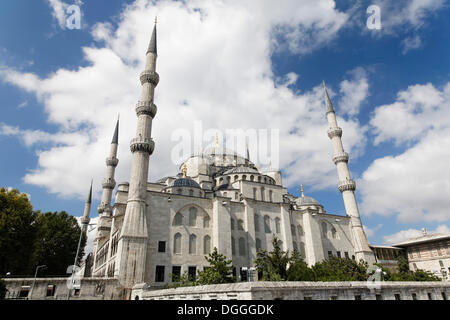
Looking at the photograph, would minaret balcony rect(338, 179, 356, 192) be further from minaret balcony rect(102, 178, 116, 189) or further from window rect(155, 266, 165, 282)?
minaret balcony rect(102, 178, 116, 189)

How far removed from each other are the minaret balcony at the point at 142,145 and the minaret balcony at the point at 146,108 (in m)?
2.73

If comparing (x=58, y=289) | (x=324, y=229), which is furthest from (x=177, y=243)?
(x=324, y=229)

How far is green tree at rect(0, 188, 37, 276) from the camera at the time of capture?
67.2ft

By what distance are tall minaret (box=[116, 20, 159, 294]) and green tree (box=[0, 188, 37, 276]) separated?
7775 mm

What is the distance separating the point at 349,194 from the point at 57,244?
33470 millimetres

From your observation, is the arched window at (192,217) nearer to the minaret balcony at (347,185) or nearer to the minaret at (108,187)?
the minaret at (108,187)

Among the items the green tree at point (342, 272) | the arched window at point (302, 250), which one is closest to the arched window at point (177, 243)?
the green tree at point (342, 272)

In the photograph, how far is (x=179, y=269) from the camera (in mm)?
22516

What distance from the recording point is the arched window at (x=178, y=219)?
24.0 m

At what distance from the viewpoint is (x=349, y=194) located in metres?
34.7

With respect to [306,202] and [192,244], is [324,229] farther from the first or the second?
[192,244]

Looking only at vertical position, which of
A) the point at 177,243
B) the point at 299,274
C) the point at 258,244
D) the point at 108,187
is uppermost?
the point at 108,187
